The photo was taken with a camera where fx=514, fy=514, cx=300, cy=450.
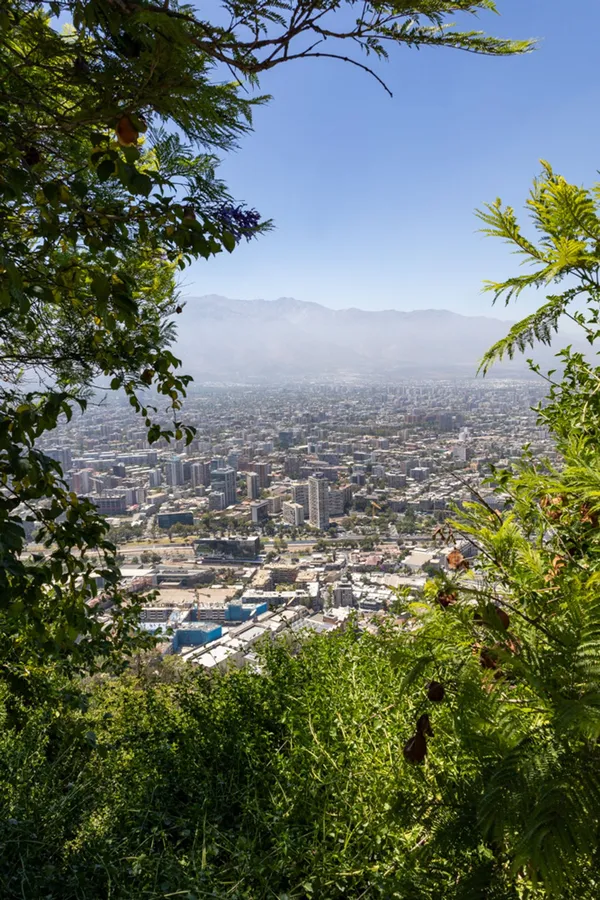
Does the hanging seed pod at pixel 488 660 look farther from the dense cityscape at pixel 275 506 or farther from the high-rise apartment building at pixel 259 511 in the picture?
the high-rise apartment building at pixel 259 511

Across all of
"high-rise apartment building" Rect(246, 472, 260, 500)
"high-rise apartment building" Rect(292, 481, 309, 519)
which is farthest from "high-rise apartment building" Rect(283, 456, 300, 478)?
"high-rise apartment building" Rect(292, 481, 309, 519)

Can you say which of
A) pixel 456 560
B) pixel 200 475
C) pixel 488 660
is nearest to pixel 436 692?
pixel 488 660

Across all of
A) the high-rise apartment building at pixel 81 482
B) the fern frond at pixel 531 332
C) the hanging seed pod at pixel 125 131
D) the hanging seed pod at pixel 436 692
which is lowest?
the high-rise apartment building at pixel 81 482

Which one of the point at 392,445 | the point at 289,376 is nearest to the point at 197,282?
the point at 392,445

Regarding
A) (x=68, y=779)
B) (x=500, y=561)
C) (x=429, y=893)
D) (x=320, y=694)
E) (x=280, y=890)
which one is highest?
(x=500, y=561)

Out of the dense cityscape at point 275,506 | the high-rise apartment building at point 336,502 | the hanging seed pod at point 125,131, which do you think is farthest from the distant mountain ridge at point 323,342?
the hanging seed pod at point 125,131

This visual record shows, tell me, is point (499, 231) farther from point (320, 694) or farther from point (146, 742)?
point (146, 742)

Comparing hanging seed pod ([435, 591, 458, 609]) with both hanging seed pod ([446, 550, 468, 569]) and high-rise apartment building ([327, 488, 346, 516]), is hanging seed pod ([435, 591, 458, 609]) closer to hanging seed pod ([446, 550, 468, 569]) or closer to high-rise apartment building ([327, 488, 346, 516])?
hanging seed pod ([446, 550, 468, 569])
